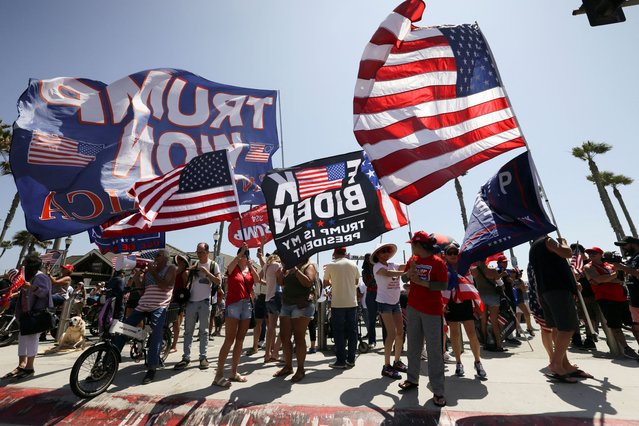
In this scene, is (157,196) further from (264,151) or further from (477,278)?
(477,278)

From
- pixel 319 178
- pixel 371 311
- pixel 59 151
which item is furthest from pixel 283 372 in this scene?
pixel 59 151

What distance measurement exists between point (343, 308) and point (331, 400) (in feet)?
5.99

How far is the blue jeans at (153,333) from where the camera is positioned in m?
4.94

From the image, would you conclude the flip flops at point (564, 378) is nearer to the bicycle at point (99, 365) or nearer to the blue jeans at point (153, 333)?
the blue jeans at point (153, 333)

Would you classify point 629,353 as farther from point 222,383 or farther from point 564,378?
point 222,383

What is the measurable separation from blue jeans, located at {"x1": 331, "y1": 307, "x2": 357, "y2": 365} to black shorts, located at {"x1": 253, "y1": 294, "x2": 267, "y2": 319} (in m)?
2.16

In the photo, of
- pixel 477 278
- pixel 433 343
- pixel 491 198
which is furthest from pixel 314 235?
pixel 477 278

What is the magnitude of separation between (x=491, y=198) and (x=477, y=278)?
3337 millimetres

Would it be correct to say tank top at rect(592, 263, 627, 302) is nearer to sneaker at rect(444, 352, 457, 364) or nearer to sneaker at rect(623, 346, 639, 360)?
sneaker at rect(623, 346, 639, 360)

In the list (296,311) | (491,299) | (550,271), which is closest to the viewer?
(550,271)

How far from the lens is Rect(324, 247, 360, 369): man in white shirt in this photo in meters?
5.55

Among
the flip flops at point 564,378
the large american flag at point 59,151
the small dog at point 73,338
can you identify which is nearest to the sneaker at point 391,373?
the flip flops at point 564,378

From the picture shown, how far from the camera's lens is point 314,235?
4.80 meters

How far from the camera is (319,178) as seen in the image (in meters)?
6.02
